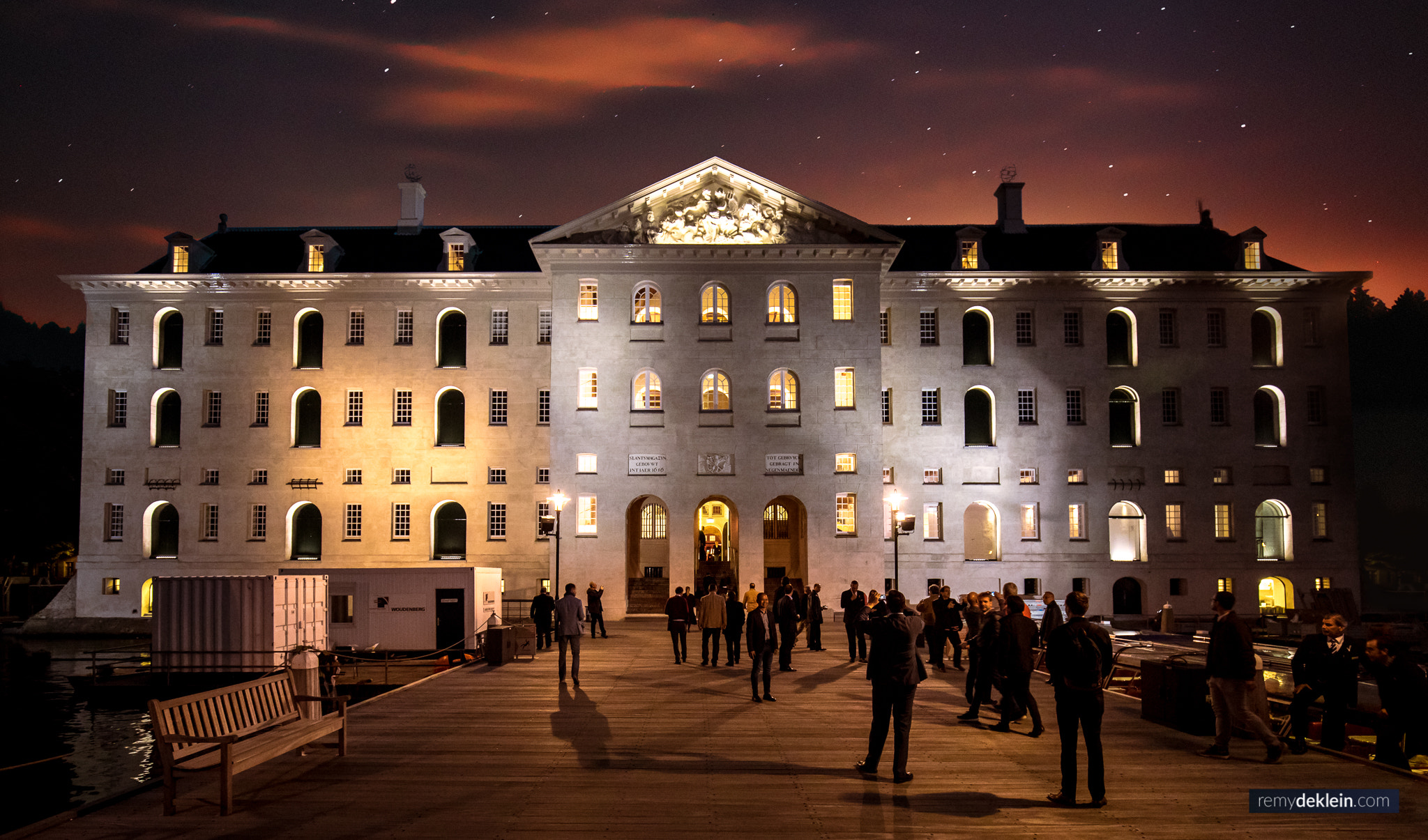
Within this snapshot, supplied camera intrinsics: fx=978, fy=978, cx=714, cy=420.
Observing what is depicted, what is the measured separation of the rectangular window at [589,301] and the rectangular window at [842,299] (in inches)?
394

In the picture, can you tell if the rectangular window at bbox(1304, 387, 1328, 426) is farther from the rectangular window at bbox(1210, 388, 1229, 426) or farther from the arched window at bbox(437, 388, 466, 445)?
the arched window at bbox(437, 388, 466, 445)

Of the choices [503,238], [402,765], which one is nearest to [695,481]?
[503,238]

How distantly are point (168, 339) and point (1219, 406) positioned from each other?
51.2 metres

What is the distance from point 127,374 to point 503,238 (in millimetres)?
19197

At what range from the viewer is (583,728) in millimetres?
14852

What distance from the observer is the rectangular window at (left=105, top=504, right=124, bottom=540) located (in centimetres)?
4625

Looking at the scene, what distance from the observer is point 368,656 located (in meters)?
33.4

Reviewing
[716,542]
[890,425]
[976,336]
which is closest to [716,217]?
[890,425]

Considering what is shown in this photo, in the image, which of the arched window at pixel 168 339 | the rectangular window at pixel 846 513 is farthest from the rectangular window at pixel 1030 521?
the arched window at pixel 168 339

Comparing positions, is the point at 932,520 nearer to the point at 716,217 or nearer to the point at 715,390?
the point at 715,390

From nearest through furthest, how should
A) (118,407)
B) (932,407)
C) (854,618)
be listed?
1. (854,618)
2. (932,407)
3. (118,407)

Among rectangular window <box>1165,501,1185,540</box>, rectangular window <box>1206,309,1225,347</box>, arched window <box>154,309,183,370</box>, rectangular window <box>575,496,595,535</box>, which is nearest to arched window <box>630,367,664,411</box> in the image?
rectangular window <box>575,496,595,535</box>

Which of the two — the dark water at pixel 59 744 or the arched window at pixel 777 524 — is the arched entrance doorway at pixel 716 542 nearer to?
the arched window at pixel 777 524

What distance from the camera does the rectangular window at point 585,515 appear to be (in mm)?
40250
